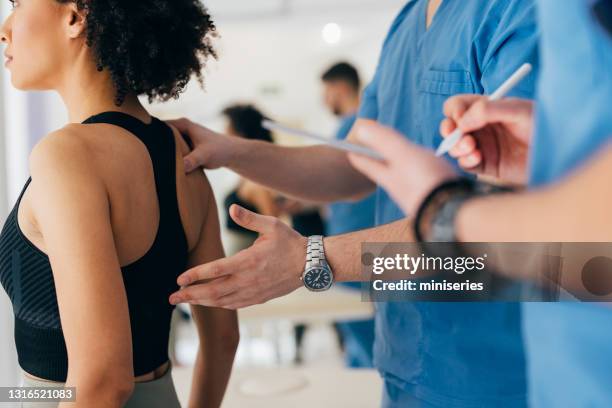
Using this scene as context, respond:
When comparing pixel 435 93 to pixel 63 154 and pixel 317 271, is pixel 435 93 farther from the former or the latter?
pixel 63 154

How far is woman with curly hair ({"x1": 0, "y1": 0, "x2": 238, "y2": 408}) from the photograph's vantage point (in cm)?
72

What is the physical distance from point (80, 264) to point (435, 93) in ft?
2.07

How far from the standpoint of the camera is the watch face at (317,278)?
0.86 m

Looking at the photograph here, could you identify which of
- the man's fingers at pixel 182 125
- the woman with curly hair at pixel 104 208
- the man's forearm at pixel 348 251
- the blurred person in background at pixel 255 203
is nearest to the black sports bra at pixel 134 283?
the woman with curly hair at pixel 104 208

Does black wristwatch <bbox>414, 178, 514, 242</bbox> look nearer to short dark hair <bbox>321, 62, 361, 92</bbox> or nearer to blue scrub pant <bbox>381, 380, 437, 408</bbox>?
blue scrub pant <bbox>381, 380, 437, 408</bbox>

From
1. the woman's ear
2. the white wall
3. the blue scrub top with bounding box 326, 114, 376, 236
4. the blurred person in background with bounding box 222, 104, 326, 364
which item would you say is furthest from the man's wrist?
the blue scrub top with bounding box 326, 114, 376, 236

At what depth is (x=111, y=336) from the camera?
2.39 feet

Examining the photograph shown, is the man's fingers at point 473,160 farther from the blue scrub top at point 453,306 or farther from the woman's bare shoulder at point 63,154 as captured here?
the woman's bare shoulder at point 63,154

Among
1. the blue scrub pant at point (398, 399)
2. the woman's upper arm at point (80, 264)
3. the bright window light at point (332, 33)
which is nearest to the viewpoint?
the woman's upper arm at point (80, 264)

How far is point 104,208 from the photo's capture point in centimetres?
75

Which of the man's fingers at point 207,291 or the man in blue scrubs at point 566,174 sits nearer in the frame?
the man in blue scrubs at point 566,174

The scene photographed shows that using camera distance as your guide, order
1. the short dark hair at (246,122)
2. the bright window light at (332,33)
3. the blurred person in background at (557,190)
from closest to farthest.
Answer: the blurred person in background at (557,190) < the short dark hair at (246,122) < the bright window light at (332,33)

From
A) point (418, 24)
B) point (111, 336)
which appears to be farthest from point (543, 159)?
point (418, 24)

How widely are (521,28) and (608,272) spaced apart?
14.5 inches
